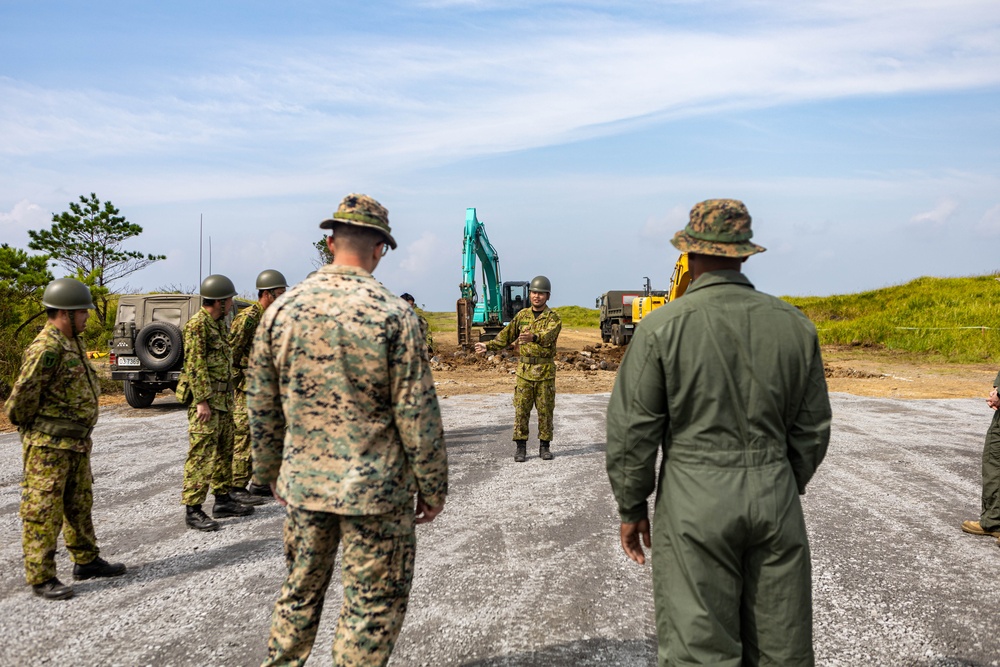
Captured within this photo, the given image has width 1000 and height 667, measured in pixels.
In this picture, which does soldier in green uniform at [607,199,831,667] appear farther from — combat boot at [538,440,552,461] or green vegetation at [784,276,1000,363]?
green vegetation at [784,276,1000,363]

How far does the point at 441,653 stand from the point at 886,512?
430 centimetres

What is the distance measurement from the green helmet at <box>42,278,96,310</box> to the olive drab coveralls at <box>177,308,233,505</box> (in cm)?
102

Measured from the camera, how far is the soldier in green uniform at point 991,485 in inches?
207

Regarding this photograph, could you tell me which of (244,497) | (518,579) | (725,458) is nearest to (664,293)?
(244,497)

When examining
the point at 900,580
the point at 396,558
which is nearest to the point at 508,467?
the point at 900,580

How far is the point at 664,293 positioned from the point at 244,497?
23465 mm

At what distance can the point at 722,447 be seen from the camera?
234 centimetres

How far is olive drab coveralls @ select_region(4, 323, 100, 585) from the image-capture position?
419cm

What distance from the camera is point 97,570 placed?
14.9 feet

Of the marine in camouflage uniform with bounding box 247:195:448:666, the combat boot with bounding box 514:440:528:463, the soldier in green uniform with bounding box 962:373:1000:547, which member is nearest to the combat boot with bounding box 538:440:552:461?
the combat boot with bounding box 514:440:528:463

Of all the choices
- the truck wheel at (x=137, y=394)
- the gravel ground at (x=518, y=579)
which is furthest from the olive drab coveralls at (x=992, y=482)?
the truck wheel at (x=137, y=394)

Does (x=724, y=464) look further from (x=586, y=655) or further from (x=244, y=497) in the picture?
(x=244, y=497)

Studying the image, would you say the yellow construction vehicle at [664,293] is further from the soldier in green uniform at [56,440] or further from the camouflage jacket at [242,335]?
the soldier in green uniform at [56,440]

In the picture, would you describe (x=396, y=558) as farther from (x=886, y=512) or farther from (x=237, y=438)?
(x=886, y=512)
